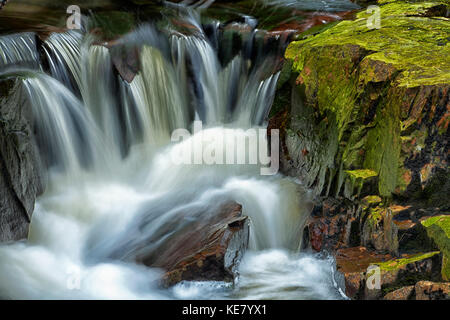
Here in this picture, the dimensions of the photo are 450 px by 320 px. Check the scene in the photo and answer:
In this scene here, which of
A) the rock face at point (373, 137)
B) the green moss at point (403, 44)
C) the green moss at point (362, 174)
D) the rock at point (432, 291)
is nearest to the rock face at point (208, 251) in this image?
the rock face at point (373, 137)

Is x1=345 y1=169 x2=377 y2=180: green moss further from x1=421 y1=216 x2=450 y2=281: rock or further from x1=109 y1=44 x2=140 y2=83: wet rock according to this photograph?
x1=109 y1=44 x2=140 y2=83: wet rock

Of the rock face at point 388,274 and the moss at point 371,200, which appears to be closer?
the rock face at point 388,274

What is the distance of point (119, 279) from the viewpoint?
15.5 ft

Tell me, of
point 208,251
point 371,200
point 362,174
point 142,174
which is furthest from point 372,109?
point 142,174

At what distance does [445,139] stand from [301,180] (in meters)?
2.06

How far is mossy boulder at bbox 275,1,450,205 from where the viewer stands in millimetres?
4293

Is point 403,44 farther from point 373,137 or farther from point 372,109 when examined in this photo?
point 373,137

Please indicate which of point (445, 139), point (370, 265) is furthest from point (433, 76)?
point (370, 265)

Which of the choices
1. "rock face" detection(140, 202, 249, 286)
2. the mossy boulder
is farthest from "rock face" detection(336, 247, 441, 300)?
"rock face" detection(140, 202, 249, 286)

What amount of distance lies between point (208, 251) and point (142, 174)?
263cm

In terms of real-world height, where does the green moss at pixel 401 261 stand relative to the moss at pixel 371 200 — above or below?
below

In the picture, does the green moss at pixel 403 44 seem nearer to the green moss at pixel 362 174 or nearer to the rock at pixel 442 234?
the green moss at pixel 362 174

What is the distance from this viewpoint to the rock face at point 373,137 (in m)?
4.24
